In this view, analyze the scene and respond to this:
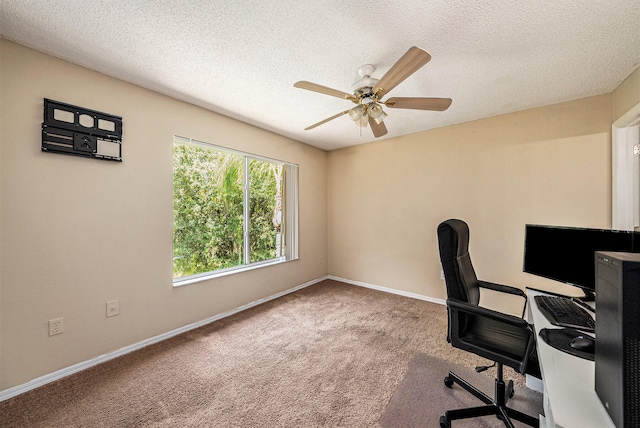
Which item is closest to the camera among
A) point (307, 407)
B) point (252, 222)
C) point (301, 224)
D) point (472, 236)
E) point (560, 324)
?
point (560, 324)

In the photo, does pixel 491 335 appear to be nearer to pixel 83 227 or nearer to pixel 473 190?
pixel 473 190

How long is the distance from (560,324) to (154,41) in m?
3.08

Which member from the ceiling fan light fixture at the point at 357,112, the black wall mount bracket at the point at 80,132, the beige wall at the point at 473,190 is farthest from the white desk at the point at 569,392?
the black wall mount bracket at the point at 80,132

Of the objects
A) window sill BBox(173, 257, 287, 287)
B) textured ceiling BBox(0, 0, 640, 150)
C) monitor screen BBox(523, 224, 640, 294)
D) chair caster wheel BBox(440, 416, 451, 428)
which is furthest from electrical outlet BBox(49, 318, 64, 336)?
monitor screen BBox(523, 224, 640, 294)

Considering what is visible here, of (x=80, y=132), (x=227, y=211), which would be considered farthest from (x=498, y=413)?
(x=80, y=132)

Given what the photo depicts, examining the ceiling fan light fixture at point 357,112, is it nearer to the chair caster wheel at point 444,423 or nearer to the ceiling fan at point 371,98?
the ceiling fan at point 371,98

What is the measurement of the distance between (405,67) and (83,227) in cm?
272

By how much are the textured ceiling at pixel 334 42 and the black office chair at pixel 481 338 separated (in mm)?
1321

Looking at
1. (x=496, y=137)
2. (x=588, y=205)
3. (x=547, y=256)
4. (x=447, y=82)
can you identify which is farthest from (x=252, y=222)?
(x=588, y=205)

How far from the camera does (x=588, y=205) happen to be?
8.20 ft

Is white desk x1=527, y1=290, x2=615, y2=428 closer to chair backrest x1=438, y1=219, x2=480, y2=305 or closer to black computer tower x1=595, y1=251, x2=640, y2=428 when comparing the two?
black computer tower x1=595, y1=251, x2=640, y2=428

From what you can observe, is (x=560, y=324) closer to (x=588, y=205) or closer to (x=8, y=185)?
(x=588, y=205)

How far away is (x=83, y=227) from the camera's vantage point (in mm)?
1975

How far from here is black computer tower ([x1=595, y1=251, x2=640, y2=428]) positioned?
651 mm
